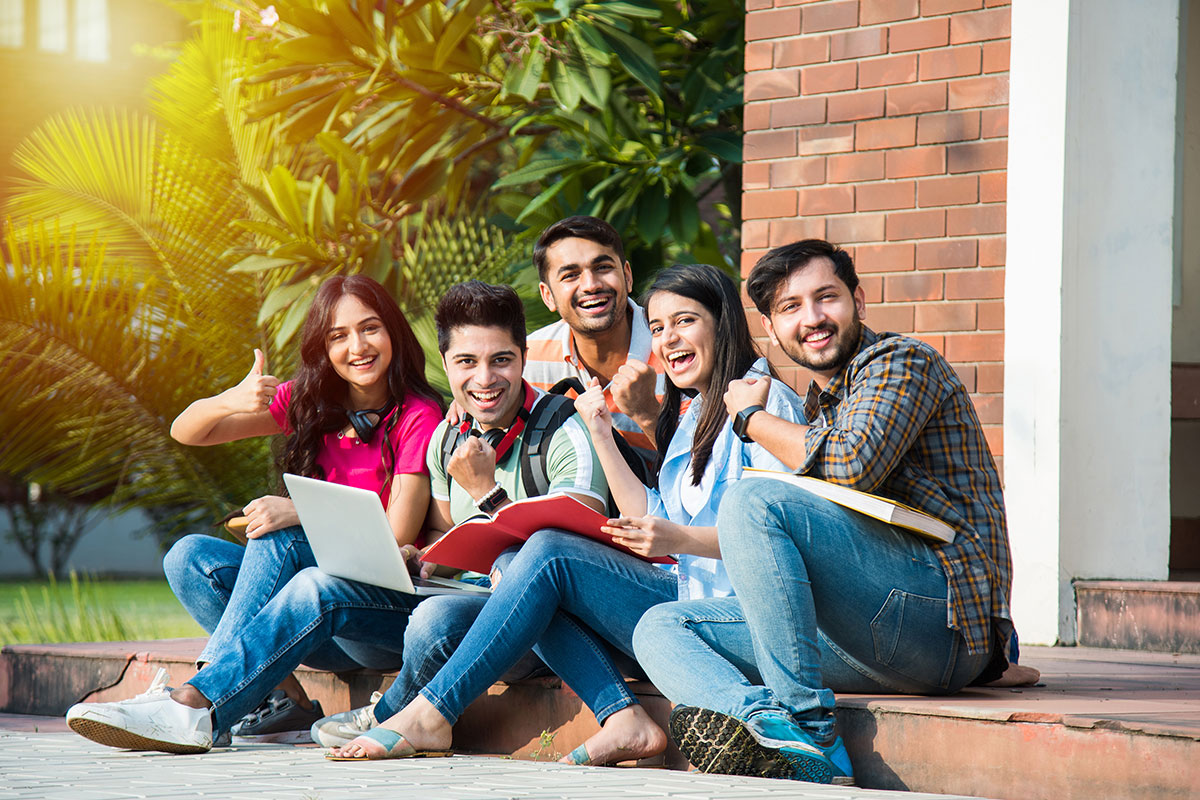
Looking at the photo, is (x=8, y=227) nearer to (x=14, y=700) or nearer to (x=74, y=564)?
(x=14, y=700)

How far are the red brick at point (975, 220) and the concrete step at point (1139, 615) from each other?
1206 mm

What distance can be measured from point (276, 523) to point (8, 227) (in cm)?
435

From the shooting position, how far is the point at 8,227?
710 centimetres

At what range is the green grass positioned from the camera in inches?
248

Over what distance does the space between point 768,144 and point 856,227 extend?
0.50m

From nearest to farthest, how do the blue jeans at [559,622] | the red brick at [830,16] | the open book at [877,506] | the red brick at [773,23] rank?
the open book at [877,506] < the blue jeans at [559,622] < the red brick at [830,16] < the red brick at [773,23]

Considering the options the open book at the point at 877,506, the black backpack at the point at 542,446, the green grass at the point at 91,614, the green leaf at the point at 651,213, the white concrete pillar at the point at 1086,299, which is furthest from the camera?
the green grass at the point at 91,614

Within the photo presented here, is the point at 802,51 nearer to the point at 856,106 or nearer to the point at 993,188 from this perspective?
the point at 856,106

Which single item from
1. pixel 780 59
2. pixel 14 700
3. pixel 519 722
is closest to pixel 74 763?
pixel 519 722

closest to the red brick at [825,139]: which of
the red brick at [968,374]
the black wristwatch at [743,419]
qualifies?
the red brick at [968,374]

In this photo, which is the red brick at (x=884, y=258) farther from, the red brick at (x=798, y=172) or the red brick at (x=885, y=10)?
the red brick at (x=885, y=10)

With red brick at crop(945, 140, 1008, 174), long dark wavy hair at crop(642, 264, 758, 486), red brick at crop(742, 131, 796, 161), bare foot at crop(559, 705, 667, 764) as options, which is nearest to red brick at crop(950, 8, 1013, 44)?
red brick at crop(945, 140, 1008, 174)

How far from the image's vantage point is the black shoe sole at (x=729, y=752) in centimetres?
274

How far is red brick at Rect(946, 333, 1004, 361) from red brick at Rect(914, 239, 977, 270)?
24cm
